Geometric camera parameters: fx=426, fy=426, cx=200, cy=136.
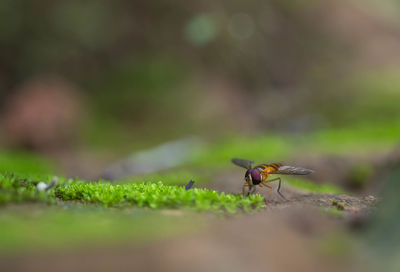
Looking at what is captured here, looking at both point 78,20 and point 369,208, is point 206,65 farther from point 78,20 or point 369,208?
point 369,208

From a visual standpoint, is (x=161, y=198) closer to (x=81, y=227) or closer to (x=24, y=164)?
(x=81, y=227)

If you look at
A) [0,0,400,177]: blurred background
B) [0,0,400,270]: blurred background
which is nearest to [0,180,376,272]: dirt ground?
[0,0,400,270]: blurred background

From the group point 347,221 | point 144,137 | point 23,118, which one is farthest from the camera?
point 144,137

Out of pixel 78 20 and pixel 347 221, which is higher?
pixel 78 20

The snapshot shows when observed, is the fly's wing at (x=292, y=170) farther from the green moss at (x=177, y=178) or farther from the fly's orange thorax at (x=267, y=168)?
the green moss at (x=177, y=178)

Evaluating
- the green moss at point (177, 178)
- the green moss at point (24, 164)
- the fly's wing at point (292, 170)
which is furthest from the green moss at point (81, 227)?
the green moss at point (24, 164)

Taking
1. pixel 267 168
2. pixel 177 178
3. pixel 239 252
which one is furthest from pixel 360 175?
pixel 239 252

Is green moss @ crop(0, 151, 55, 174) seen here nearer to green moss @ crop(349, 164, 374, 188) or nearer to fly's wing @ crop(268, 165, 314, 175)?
green moss @ crop(349, 164, 374, 188)

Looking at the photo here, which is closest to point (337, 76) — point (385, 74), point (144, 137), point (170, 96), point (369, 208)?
point (385, 74)

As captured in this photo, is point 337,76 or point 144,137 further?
point 337,76
